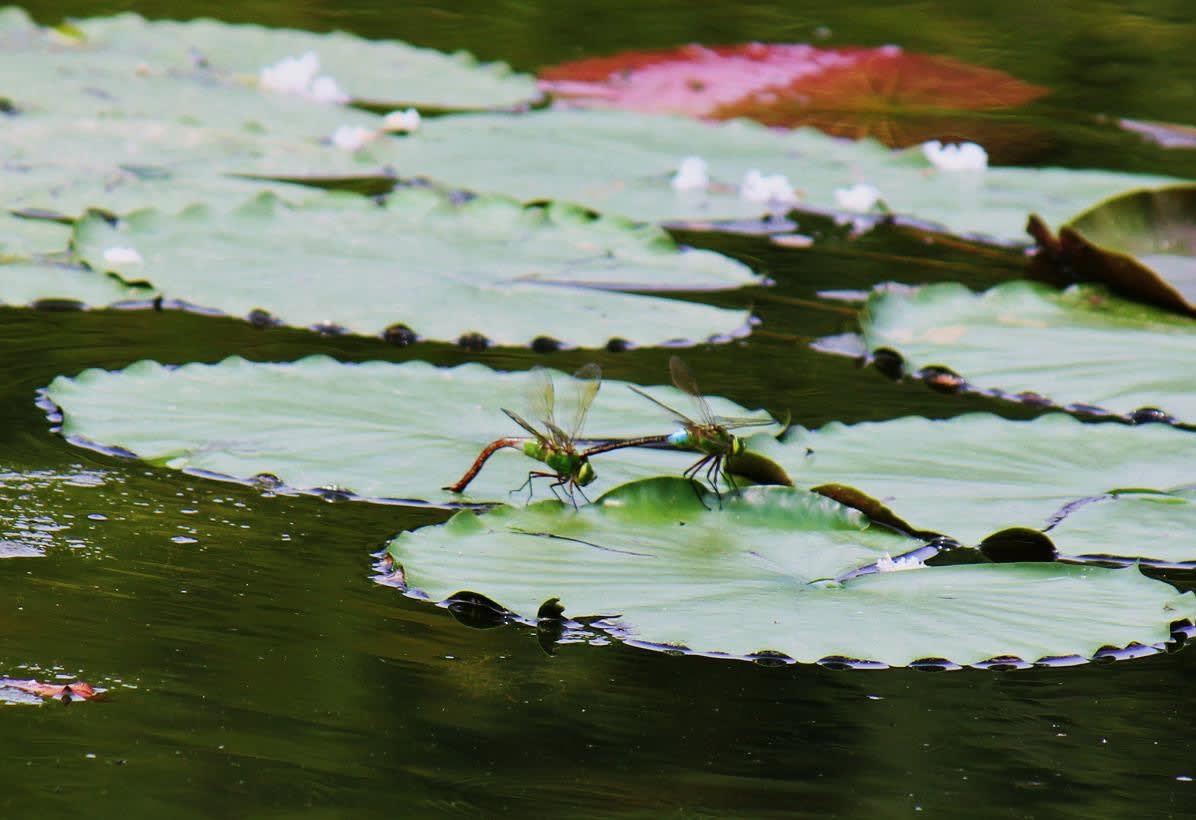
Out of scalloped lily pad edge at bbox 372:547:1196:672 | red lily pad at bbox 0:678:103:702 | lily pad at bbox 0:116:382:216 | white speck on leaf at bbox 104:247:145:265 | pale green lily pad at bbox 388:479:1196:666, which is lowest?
red lily pad at bbox 0:678:103:702

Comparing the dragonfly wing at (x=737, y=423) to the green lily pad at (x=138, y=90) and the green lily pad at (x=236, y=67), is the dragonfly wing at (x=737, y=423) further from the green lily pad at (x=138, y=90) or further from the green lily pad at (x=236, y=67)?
the green lily pad at (x=236, y=67)

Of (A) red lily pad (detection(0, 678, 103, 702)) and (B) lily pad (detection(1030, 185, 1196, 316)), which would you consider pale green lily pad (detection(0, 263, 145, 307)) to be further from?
(B) lily pad (detection(1030, 185, 1196, 316))

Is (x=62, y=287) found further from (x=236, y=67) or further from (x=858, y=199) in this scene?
(x=236, y=67)

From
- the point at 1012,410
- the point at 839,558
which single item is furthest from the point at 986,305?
the point at 839,558

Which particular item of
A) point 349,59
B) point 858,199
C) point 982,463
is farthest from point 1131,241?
point 349,59

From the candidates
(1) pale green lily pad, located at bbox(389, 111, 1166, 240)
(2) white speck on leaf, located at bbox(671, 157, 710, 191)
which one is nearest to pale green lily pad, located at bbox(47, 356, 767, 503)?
(1) pale green lily pad, located at bbox(389, 111, 1166, 240)

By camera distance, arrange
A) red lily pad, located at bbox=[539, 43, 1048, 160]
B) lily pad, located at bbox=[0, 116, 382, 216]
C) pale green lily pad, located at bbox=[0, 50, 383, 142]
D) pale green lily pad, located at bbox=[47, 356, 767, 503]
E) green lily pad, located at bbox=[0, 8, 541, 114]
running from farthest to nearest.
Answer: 1. red lily pad, located at bbox=[539, 43, 1048, 160]
2. green lily pad, located at bbox=[0, 8, 541, 114]
3. pale green lily pad, located at bbox=[0, 50, 383, 142]
4. lily pad, located at bbox=[0, 116, 382, 216]
5. pale green lily pad, located at bbox=[47, 356, 767, 503]
